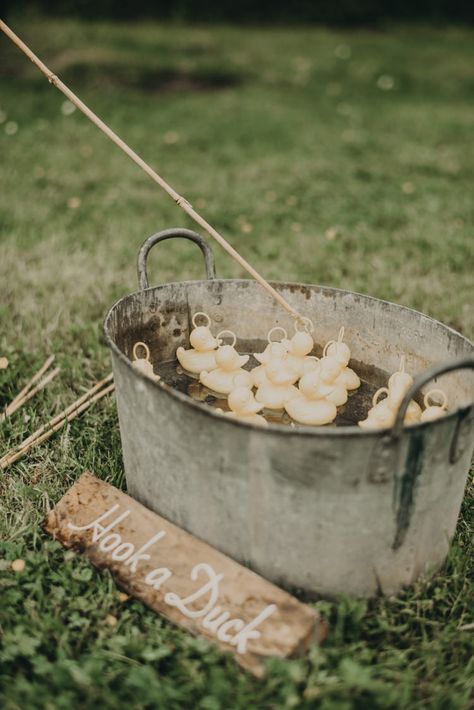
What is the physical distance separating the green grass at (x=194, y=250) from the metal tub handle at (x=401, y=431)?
0.41 metres

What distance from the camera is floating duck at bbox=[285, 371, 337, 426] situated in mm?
2119

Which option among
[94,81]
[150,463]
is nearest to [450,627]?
[150,463]

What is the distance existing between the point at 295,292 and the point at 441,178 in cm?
365

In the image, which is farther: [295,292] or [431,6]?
[431,6]

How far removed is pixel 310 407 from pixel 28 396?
1129mm

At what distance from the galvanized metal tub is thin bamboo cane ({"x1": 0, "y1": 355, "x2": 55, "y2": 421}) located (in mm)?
721

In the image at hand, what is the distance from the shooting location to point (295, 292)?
2.39m

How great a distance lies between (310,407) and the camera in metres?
2.15

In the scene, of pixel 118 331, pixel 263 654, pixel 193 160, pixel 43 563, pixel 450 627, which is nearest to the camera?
pixel 263 654

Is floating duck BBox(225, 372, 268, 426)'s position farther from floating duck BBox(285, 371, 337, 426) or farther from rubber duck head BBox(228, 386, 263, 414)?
floating duck BBox(285, 371, 337, 426)

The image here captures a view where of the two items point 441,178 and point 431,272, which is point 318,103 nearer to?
point 441,178

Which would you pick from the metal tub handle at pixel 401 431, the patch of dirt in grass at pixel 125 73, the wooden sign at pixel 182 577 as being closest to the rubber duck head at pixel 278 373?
the wooden sign at pixel 182 577

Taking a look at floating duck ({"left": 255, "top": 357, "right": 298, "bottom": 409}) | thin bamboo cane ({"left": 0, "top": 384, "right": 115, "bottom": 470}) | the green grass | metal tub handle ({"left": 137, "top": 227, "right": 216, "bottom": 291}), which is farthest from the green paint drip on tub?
thin bamboo cane ({"left": 0, "top": 384, "right": 115, "bottom": 470})

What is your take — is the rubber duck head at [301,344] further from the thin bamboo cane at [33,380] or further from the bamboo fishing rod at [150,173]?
the thin bamboo cane at [33,380]
